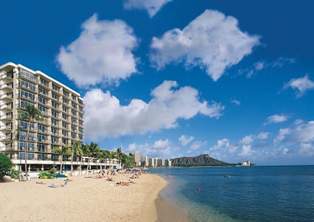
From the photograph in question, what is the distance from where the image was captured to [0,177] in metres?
50.7

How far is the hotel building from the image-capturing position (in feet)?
269

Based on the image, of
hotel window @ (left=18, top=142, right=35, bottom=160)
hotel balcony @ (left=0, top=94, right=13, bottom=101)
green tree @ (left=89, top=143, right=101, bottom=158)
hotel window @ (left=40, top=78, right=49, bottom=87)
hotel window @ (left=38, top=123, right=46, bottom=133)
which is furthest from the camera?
green tree @ (left=89, top=143, right=101, bottom=158)

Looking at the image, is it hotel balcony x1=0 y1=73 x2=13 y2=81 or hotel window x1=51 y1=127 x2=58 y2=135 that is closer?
hotel balcony x1=0 y1=73 x2=13 y2=81

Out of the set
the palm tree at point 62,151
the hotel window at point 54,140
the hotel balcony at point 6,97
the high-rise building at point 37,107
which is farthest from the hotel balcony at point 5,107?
the palm tree at point 62,151

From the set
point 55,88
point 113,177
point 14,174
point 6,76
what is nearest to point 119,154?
point 55,88

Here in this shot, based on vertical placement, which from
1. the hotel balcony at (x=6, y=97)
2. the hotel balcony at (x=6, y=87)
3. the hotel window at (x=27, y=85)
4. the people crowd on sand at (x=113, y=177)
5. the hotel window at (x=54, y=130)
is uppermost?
the hotel window at (x=27, y=85)

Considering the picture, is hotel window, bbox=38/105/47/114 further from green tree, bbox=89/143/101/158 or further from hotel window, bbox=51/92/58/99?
green tree, bbox=89/143/101/158

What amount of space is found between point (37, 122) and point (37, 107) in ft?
14.3

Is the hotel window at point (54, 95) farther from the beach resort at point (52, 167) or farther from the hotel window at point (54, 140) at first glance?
the hotel window at point (54, 140)

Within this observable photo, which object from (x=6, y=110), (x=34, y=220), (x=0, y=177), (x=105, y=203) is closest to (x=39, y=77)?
(x=6, y=110)

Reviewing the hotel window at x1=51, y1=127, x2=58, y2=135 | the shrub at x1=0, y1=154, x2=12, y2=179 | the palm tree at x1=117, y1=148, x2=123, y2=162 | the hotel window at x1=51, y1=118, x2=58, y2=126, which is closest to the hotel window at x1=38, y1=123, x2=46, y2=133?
the hotel window at x1=51, y1=127, x2=58, y2=135

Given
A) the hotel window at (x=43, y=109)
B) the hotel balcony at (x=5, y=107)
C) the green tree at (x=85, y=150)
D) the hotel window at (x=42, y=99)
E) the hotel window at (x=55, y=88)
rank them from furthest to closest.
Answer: the green tree at (x=85, y=150)
the hotel window at (x=55, y=88)
the hotel window at (x=43, y=109)
the hotel window at (x=42, y=99)
the hotel balcony at (x=5, y=107)

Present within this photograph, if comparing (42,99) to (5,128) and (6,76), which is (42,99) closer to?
(6,76)

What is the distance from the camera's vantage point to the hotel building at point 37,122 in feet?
269
